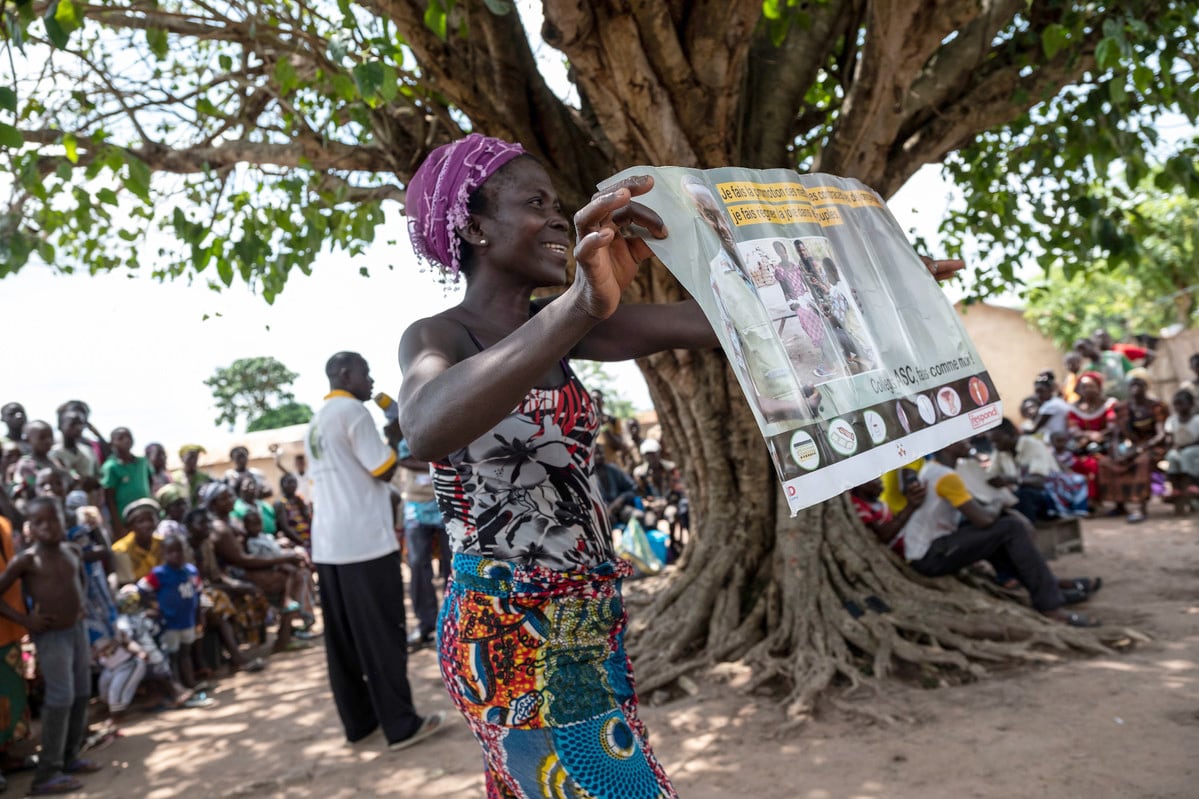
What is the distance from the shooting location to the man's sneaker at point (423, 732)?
4293mm

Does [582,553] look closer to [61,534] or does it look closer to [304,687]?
[61,534]

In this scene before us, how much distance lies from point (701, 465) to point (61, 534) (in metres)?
3.32

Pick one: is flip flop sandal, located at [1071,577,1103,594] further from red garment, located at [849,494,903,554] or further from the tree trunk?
red garment, located at [849,494,903,554]

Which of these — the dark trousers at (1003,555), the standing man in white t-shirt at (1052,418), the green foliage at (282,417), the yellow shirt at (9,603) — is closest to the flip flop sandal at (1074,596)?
the dark trousers at (1003,555)

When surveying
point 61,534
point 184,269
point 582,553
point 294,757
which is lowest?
point 294,757

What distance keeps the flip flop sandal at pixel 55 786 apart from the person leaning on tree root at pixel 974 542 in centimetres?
456

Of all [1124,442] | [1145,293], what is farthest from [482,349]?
[1145,293]

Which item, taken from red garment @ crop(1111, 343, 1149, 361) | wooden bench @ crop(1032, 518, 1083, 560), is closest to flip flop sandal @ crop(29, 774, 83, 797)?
wooden bench @ crop(1032, 518, 1083, 560)

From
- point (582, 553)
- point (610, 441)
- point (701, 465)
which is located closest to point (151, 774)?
point (701, 465)

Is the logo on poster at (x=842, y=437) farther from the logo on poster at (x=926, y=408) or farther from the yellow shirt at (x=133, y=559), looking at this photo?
the yellow shirt at (x=133, y=559)

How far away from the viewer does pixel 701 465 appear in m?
5.27

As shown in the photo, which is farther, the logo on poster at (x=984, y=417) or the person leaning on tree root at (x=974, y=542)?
the person leaning on tree root at (x=974, y=542)

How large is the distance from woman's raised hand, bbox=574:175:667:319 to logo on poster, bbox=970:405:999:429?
698 mm

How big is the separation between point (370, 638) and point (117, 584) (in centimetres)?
273
